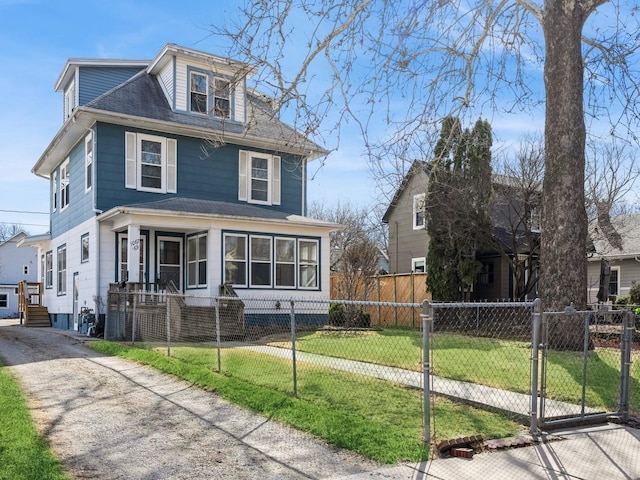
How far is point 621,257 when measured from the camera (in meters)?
23.2

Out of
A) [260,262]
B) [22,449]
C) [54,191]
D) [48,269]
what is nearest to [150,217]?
[260,262]

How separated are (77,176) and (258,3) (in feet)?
41.5

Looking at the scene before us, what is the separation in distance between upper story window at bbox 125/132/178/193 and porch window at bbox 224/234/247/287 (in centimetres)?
270

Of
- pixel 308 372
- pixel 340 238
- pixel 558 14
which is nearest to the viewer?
pixel 308 372

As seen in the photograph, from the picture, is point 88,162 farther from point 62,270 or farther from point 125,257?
point 62,270

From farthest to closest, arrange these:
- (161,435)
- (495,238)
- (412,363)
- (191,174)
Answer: (495,238)
(191,174)
(412,363)
(161,435)

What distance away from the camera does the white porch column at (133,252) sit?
596 inches

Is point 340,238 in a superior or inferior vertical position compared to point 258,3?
inferior

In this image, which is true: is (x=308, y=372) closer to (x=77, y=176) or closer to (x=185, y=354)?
(x=185, y=354)

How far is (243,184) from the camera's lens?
19391 millimetres

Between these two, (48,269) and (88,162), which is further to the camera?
(48,269)

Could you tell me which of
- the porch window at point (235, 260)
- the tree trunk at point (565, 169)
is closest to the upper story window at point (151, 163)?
the porch window at point (235, 260)

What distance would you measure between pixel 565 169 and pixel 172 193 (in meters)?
11.7

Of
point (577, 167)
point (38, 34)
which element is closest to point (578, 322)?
point (577, 167)
